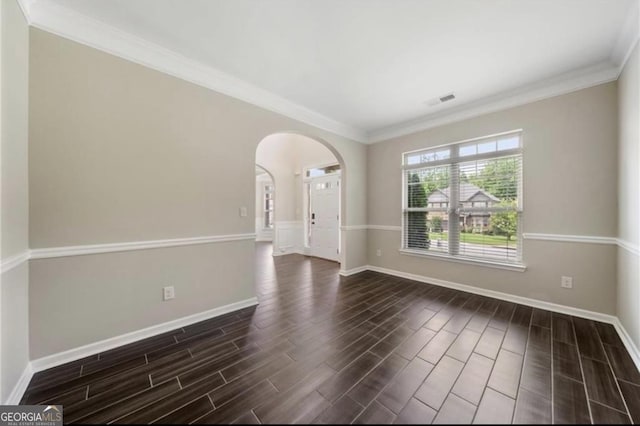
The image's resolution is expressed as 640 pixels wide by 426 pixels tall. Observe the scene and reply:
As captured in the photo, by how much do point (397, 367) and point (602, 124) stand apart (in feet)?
10.7

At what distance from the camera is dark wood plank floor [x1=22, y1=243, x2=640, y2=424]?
4.40ft

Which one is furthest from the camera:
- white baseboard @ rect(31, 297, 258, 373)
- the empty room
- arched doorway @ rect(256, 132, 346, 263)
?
arched doorway @ rect(256, 132, 346, 263)

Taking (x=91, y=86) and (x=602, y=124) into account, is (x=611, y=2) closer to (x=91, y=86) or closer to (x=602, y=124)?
(x=602, y=124)

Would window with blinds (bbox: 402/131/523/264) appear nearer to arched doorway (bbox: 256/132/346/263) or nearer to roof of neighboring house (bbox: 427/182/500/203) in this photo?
roof of neighboring house (bbox: 427/182/500/203)

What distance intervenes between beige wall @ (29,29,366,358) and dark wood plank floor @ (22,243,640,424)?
369 mm

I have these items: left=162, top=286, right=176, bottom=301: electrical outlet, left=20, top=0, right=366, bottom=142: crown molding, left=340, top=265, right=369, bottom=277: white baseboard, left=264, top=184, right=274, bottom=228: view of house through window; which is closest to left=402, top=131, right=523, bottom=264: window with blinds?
left=340, top=265, right=369, bottom=277: white baseboard

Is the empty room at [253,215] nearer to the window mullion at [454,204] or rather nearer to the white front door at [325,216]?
the window mullion at [454,204]

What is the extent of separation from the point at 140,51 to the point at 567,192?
15.4 feet

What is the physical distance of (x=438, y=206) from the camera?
370cm

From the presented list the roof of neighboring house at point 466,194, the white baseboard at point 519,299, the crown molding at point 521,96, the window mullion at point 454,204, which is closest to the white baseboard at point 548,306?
the white baseboard at point 519,299

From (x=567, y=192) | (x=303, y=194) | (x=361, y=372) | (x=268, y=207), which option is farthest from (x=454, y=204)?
(x=268, y=207)

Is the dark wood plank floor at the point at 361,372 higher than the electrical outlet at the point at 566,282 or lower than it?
lower

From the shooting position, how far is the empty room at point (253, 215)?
4.83 ft

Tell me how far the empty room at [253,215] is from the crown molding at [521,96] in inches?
0.7
